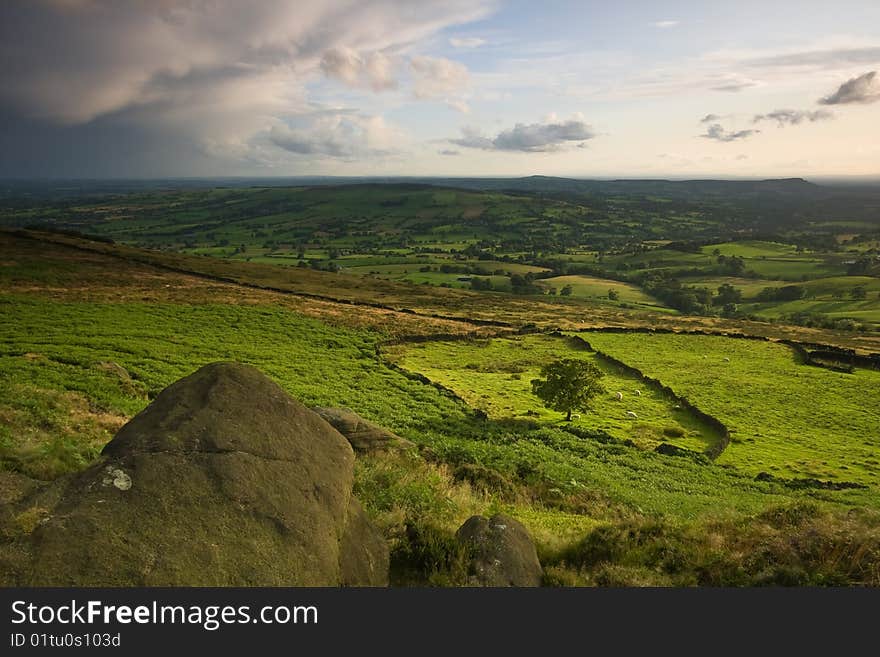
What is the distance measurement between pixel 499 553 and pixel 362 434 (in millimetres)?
11565

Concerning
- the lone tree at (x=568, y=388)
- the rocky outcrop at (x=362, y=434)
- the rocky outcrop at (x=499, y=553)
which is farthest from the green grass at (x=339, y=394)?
the rocky outcrop at (x=499, y=553)

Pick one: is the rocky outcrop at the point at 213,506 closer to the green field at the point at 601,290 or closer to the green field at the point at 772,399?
the green field at the point at 772,399

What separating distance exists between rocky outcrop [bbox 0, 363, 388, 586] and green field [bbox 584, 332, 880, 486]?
31.6m

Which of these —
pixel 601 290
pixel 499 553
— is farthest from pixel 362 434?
pixel 601 290

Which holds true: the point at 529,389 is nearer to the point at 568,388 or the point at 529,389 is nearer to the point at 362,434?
the point at 568,388

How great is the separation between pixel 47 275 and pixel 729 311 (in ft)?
565

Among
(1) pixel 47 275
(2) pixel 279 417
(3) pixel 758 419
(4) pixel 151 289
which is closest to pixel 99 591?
(2) pixel 279 417

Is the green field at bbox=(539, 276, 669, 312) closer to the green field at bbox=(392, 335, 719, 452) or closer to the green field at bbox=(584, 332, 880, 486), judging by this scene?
the green field at bbox=(584, 332, 880, 486)

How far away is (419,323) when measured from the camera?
73812mm

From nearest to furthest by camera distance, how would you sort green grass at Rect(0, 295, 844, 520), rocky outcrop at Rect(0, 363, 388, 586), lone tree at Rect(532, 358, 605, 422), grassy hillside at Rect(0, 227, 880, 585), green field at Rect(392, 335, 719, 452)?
rocky outcrop at Rect(0, 363, 388, 586)
grassy hillside at Rect(0, 227, 880, 585)
green grass at Rect(0, 295, 844, 520)
green field at Rect(392, 335, 719, 452)
lone tree at Rect(532, 358, 605, 422)

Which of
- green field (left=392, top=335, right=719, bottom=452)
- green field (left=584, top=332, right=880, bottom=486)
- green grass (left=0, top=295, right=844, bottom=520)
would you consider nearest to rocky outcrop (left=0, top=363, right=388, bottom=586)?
green grass (left=0, top=295, right=844, bottom=520)

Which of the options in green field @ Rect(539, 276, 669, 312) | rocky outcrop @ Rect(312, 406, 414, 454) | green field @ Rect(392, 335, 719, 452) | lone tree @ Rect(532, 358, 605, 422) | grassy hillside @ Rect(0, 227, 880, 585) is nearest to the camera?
grassy hillside @ Rect(0, 227, 880, 585)

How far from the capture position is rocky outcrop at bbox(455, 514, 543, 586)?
9.68 meters

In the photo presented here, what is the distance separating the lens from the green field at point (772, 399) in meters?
34.3
